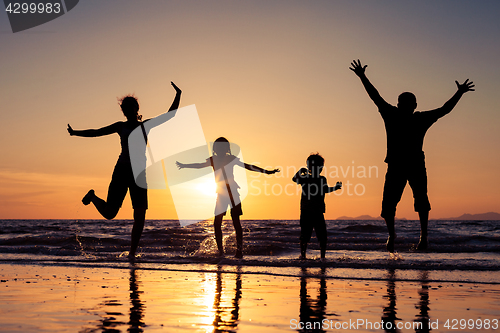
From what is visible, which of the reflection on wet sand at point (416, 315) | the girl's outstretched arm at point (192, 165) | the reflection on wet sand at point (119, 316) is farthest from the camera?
the girl's outstretched arm at point (192, 165)

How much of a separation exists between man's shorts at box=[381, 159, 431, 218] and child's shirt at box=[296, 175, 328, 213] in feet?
7.57

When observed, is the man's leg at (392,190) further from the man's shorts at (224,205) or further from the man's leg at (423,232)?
the man's shorts at (224,205)

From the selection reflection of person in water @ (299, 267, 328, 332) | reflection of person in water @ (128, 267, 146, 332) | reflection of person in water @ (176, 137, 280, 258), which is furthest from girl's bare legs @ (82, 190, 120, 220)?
reflection of person in water @ (299, 267, 328, 332)

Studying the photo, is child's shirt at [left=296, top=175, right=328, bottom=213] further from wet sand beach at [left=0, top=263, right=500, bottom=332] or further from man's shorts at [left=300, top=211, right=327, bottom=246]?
wet sand beach at [left=0, top=263, right=500, bottom=332]

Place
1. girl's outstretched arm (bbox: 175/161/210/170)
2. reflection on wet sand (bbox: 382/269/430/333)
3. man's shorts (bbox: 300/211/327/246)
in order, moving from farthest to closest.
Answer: girl's outstretched arm (bbox: 175/161/210/170)
man's shorts (bbox: 300/211/327/246)
reflection on wet sand (bbox: 382/269/430/333)

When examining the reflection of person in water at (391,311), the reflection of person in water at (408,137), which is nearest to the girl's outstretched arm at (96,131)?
the reflection of person in water at (408,137)

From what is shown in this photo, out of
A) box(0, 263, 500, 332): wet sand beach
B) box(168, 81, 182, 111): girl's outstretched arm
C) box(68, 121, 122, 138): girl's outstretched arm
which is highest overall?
box(168, 81, 182, 111): girl's outstretched arm

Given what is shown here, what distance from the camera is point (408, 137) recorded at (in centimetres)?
586

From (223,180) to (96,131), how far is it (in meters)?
3.10

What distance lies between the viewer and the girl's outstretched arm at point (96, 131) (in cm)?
642

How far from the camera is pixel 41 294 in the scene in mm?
4250

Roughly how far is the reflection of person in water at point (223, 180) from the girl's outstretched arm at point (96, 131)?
2236 mm

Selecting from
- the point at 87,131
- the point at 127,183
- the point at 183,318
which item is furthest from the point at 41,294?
the point at 87,131

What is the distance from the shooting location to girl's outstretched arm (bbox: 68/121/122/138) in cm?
642
